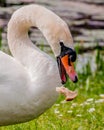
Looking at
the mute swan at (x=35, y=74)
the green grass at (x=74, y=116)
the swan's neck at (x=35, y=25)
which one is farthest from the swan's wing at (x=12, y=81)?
the green grass at (x=74, y=116)

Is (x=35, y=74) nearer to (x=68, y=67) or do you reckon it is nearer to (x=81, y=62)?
(x=68, y=67)

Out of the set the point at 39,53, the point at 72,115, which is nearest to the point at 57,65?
the point at 39,53

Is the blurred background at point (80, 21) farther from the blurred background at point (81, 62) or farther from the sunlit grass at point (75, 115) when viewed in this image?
the sunlit grass at point (75, 115)

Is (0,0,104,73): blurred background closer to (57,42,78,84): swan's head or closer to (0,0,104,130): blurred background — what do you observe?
(0,0,104,130): blurred background

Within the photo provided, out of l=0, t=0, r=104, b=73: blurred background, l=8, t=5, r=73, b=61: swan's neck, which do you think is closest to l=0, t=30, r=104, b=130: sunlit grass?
l=8, t=5, r=73, b=61: swan's neck

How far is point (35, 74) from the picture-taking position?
5.50m

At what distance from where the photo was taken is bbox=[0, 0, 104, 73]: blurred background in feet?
36.1

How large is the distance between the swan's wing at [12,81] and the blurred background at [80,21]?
489 cm

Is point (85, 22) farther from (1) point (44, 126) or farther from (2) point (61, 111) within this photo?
(1) point (44, 126)

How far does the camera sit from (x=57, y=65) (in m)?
5.59

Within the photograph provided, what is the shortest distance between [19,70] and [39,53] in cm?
25

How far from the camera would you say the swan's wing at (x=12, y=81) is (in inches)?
210

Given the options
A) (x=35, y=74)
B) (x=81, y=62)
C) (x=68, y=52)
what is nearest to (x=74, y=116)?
(x=35, y=74)

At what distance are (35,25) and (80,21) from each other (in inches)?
267
